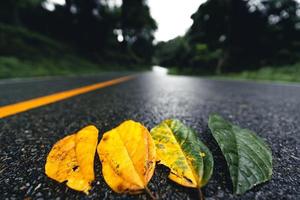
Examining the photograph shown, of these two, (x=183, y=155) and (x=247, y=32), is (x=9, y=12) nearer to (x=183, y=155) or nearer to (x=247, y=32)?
(x=247, y=32)

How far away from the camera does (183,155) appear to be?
52cm

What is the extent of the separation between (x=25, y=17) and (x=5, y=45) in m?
14.5

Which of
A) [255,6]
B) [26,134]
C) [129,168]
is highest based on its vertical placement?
[255,6]

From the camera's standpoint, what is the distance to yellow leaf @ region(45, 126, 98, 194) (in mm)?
476

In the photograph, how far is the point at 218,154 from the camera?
25.3 inches

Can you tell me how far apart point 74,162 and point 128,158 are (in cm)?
15

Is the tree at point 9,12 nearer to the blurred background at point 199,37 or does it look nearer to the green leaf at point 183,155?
the blurred background at point 199,37

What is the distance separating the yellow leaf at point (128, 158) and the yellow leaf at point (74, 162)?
0.04m

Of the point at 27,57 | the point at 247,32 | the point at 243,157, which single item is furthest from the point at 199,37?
the point at 243,157

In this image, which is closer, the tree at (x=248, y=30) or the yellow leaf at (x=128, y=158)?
the yellow leaf at (x=128, y=158)

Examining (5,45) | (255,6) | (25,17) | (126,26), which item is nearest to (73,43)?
(25,17)

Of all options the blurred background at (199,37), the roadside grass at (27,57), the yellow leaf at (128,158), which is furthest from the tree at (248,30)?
the yellow leaf at (128,158)

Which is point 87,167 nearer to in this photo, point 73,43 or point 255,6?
point 255,6

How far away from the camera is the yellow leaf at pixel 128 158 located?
17.1 inches
